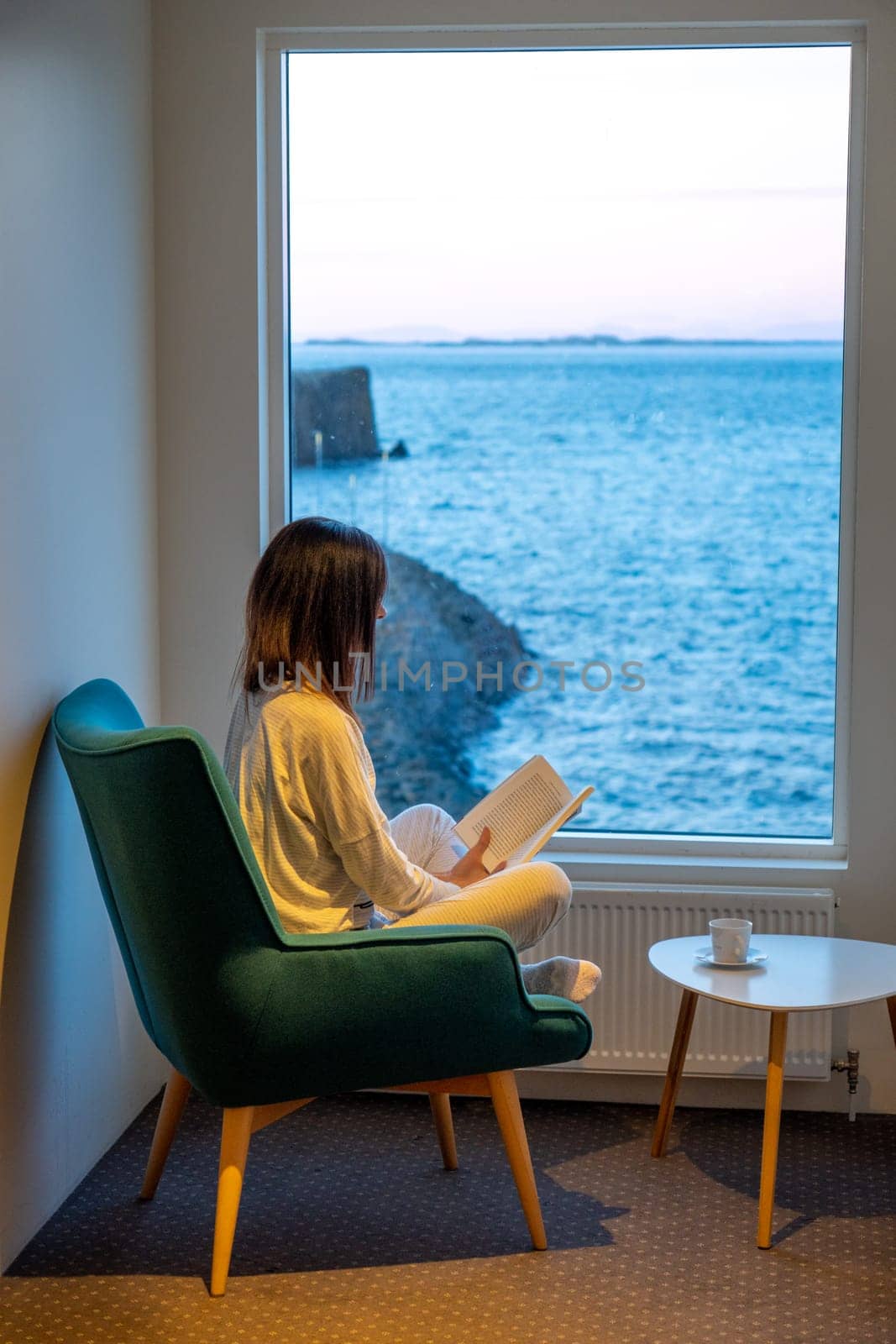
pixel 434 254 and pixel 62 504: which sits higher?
pixel 434 254

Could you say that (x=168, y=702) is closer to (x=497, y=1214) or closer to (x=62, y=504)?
(x=62, y=504)

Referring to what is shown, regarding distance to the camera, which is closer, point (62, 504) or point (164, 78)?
point (62, 504)

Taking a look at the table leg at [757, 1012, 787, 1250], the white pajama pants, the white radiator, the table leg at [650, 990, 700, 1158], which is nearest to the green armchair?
the white pajama pants

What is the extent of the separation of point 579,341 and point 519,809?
3.81ft

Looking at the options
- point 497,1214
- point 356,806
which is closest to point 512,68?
point 356,806

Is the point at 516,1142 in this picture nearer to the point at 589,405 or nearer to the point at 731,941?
the point at 731,941

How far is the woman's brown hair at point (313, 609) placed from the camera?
2254mm

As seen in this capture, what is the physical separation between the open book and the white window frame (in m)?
0.58

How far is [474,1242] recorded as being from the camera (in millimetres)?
2359

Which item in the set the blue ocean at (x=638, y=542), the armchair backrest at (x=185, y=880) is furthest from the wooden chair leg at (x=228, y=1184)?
the blue ocean at (x=638, y=542)

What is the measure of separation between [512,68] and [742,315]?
0.74 metres

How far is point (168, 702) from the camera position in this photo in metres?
3.07

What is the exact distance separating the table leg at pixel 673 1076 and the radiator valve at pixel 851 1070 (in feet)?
1.32

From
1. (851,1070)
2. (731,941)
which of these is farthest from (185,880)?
(851,1070)
